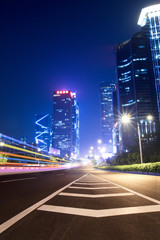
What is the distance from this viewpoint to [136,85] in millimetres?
157500

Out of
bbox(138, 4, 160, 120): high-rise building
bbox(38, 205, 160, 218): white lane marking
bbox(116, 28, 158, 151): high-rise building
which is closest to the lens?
bbox(38, 205, 160, 218): white lane marking

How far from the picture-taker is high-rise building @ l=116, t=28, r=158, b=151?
152125 millimetres

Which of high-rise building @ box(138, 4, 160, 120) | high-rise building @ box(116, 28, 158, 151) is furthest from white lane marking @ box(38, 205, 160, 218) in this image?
high-rise building @ box(116, 28, 158, 151)

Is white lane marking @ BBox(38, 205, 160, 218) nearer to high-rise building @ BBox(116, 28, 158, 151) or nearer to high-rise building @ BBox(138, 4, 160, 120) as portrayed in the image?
high-rise building @ BBox(138, 4, 160, 120)

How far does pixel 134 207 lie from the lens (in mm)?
3918

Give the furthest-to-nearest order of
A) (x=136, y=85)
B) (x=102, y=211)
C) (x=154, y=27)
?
(x=136, y=85)
(x=154, y=27)
(x=102, y=211)

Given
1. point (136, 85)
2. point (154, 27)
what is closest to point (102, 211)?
point (136, 85)

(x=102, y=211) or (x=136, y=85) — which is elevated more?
(x=136, y=85)

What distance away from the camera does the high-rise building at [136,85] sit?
499 ft

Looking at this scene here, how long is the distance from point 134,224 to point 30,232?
166 centimetres

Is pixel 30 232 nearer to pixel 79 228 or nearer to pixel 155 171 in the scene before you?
pixel 79 228

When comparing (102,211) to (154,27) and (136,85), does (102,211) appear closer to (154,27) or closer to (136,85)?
(136,85)

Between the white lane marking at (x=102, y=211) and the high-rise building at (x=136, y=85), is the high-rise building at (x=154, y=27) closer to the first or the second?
the high-rise building at (x=136, y=85)

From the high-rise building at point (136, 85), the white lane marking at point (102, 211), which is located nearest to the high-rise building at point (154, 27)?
the high-rise building at point (136, 85)
